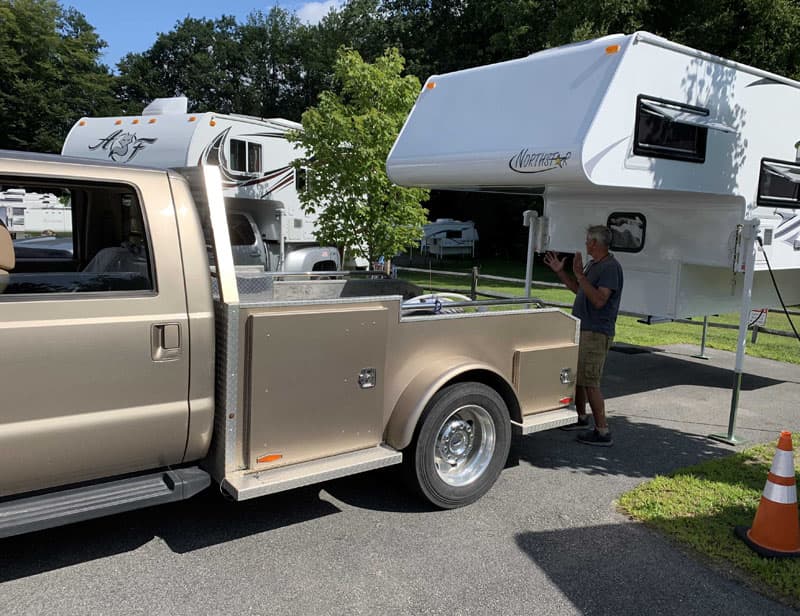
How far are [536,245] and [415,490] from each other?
444cm

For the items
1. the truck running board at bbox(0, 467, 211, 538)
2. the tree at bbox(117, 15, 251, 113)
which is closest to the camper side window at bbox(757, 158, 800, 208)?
the truck running board at bbox(0, 467, 211, 538)

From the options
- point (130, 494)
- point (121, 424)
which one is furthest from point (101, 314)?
point (130, 494)

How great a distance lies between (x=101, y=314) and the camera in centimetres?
310

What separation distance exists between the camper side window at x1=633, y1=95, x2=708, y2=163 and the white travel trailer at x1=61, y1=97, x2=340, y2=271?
24.3ft

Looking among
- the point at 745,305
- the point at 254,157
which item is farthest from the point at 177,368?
the point at 254,157

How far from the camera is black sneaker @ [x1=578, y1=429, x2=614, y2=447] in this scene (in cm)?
566

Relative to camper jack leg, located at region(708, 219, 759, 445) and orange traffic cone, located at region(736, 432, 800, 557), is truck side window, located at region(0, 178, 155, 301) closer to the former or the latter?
orange traffic cone, located at region(736, 432, 800, 557)

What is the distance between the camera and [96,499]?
3.11 meters

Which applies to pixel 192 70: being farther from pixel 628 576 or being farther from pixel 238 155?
pixel 628 576

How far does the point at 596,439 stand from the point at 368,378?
2.70m

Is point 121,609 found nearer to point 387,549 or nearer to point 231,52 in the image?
point 387,549

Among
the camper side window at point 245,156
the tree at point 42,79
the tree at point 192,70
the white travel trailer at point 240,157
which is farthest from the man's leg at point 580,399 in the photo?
the tree at point 192,70

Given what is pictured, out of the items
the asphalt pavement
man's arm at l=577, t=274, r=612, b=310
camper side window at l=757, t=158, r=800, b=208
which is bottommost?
the asphalt pavement

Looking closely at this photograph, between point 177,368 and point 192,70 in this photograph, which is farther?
point 192,70
